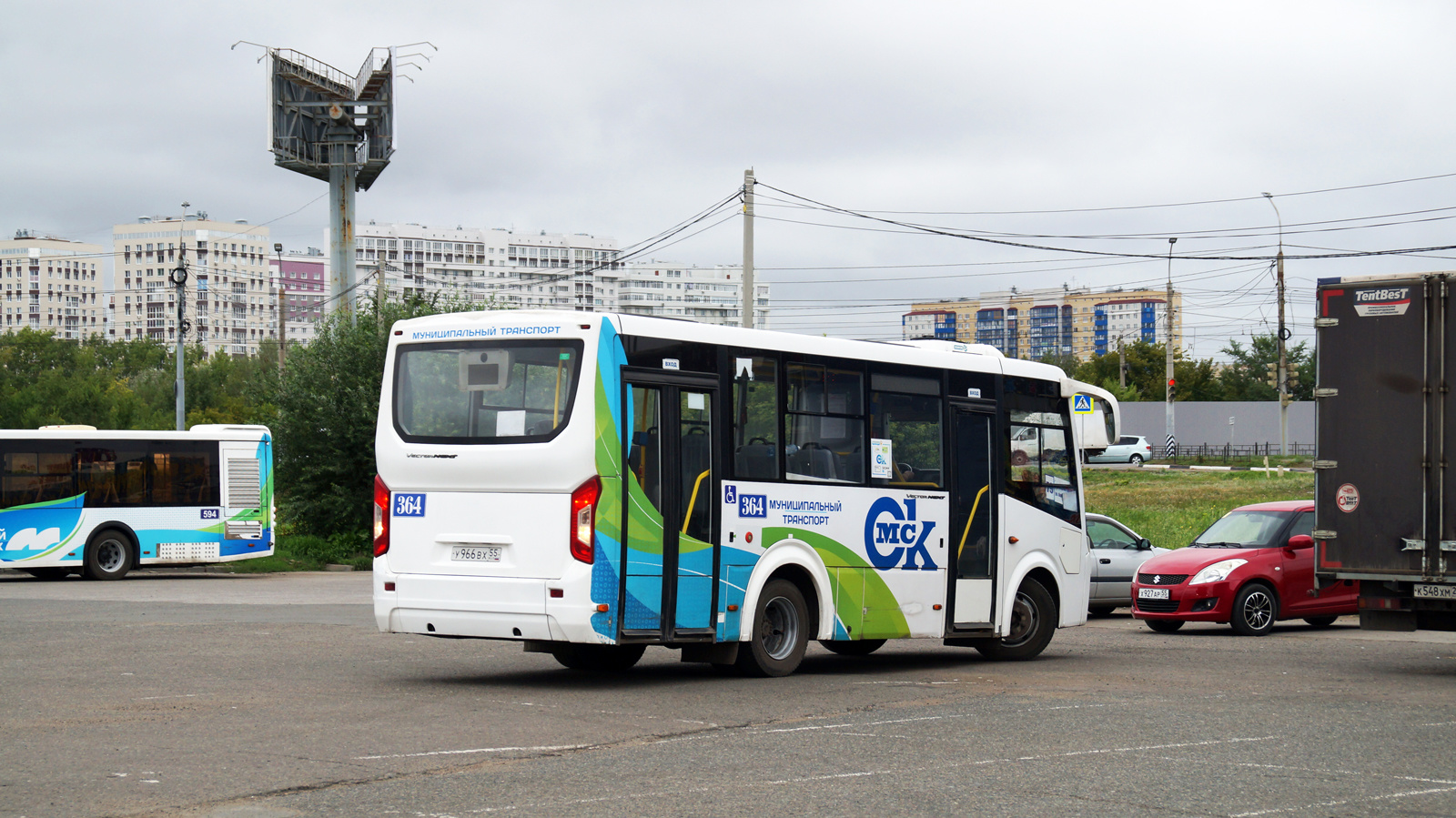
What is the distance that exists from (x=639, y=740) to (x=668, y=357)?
384cm

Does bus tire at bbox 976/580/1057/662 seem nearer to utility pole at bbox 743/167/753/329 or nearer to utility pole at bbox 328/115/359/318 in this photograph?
utility pole at bbox 743/167/753/329

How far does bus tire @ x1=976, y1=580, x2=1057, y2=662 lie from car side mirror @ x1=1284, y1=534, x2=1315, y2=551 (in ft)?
16.4

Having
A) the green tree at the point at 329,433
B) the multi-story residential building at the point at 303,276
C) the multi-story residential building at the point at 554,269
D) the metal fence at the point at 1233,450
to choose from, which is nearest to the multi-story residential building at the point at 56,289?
the multi-story residential building at the point at 303,276

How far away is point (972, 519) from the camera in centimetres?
1452

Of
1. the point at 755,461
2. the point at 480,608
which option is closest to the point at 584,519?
the point at 480,608

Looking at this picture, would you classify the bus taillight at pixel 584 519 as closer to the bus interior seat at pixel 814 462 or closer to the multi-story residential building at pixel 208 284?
the bus interior seat at pixel 814 462

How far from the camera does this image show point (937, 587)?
1417 cm

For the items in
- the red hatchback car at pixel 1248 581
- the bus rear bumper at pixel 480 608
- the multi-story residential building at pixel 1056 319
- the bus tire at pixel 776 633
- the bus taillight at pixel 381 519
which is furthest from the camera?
the multi-story residential building at pixel 1056 319

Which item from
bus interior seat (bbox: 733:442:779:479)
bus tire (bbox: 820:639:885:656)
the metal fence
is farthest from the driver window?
the metal fence

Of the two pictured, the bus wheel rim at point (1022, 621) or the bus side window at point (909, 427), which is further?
the bus wheel rim at point (1022, 621)

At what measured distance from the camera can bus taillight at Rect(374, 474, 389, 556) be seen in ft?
39.8

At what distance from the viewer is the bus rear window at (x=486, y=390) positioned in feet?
37.8

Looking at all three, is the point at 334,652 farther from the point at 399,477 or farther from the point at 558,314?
the point at 558,314

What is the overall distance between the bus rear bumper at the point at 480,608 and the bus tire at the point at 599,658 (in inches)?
62.3
